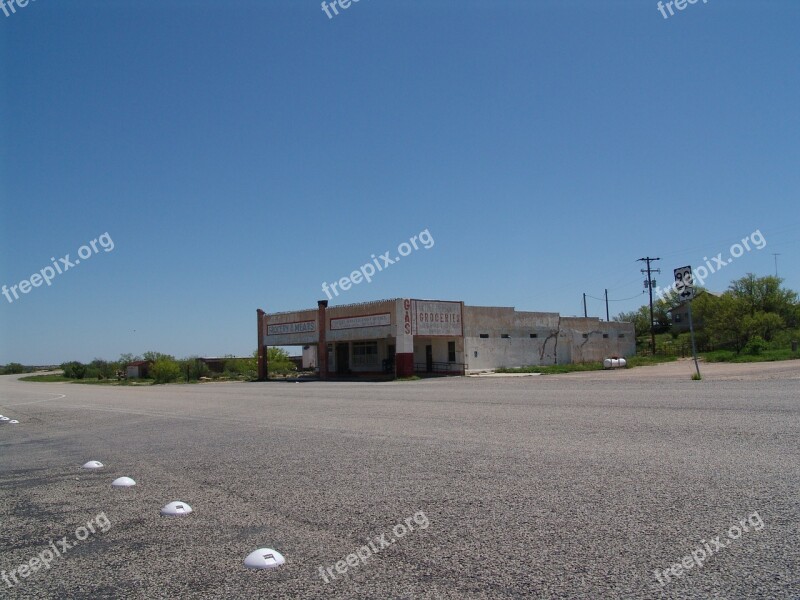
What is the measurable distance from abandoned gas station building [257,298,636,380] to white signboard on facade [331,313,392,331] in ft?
0.24

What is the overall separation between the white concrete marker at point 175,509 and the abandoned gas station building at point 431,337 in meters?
40.9

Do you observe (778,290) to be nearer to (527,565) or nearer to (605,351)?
(605,351)

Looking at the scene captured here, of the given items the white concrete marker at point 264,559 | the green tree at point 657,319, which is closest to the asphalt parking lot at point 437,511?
the white concrete marker at point 264,559

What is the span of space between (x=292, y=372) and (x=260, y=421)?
166 ft

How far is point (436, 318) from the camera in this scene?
5006cm

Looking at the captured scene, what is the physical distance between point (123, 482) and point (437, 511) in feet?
14.9

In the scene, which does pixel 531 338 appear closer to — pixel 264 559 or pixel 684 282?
pixel 684 282

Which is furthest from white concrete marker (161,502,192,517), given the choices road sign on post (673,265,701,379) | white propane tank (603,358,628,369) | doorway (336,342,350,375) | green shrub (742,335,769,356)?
green shrub (742,335,769,356)

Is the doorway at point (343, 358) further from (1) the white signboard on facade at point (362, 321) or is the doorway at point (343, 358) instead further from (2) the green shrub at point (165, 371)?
(2) the green shrub at point (165, 371)

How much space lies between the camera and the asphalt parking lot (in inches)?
185

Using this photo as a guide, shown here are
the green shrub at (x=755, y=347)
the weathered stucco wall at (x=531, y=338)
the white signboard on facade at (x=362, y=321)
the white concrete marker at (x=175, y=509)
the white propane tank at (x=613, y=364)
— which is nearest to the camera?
the white concrete marker at (x=175, y=509)

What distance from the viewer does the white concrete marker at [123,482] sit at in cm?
870

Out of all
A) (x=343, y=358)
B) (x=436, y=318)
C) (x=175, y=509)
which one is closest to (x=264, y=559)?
(x=175, y=509)

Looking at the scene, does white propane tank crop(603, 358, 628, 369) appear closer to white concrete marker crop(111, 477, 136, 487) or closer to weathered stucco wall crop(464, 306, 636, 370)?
weathered stucco wall crop(464, 306, 636, 370)
